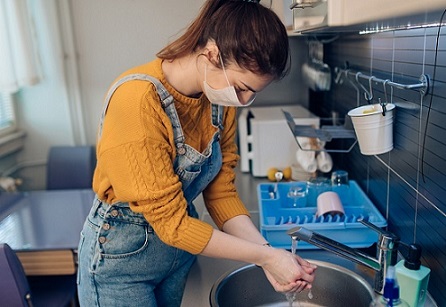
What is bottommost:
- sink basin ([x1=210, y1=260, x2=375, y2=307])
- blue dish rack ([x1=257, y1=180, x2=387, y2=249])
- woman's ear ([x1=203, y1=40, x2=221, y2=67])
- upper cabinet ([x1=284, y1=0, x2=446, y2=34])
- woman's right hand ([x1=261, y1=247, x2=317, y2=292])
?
sink basin ([x1=210, y1=260, x2=375, y2=307])

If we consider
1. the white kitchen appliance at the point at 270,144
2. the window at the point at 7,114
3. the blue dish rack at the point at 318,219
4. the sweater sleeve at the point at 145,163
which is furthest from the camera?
the window at the point at 7,114

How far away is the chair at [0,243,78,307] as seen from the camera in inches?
54.1

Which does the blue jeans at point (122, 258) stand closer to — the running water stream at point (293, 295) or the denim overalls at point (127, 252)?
the denim overalls at point (127, 252)

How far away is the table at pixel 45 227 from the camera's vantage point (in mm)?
1612

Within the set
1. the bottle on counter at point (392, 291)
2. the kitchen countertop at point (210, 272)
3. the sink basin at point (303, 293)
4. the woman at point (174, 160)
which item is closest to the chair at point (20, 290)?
the woman at point (174, 160)

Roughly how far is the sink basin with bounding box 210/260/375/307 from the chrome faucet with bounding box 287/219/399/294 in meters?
0.09

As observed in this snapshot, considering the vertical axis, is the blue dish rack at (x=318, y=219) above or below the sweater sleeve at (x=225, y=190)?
below

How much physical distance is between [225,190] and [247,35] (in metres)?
0.47

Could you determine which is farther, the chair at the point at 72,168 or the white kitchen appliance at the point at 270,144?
the chair at the point at 72,168

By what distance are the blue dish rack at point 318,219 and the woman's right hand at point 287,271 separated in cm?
25

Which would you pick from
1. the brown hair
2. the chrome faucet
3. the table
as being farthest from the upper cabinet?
the table

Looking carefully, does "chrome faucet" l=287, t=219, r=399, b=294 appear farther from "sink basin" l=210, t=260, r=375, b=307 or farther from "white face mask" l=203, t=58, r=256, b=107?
"white face mask" l=203, t=58, r=256, b=107

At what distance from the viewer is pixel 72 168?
8.00 feet

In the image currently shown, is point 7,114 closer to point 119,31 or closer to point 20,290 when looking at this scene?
point 119,31
